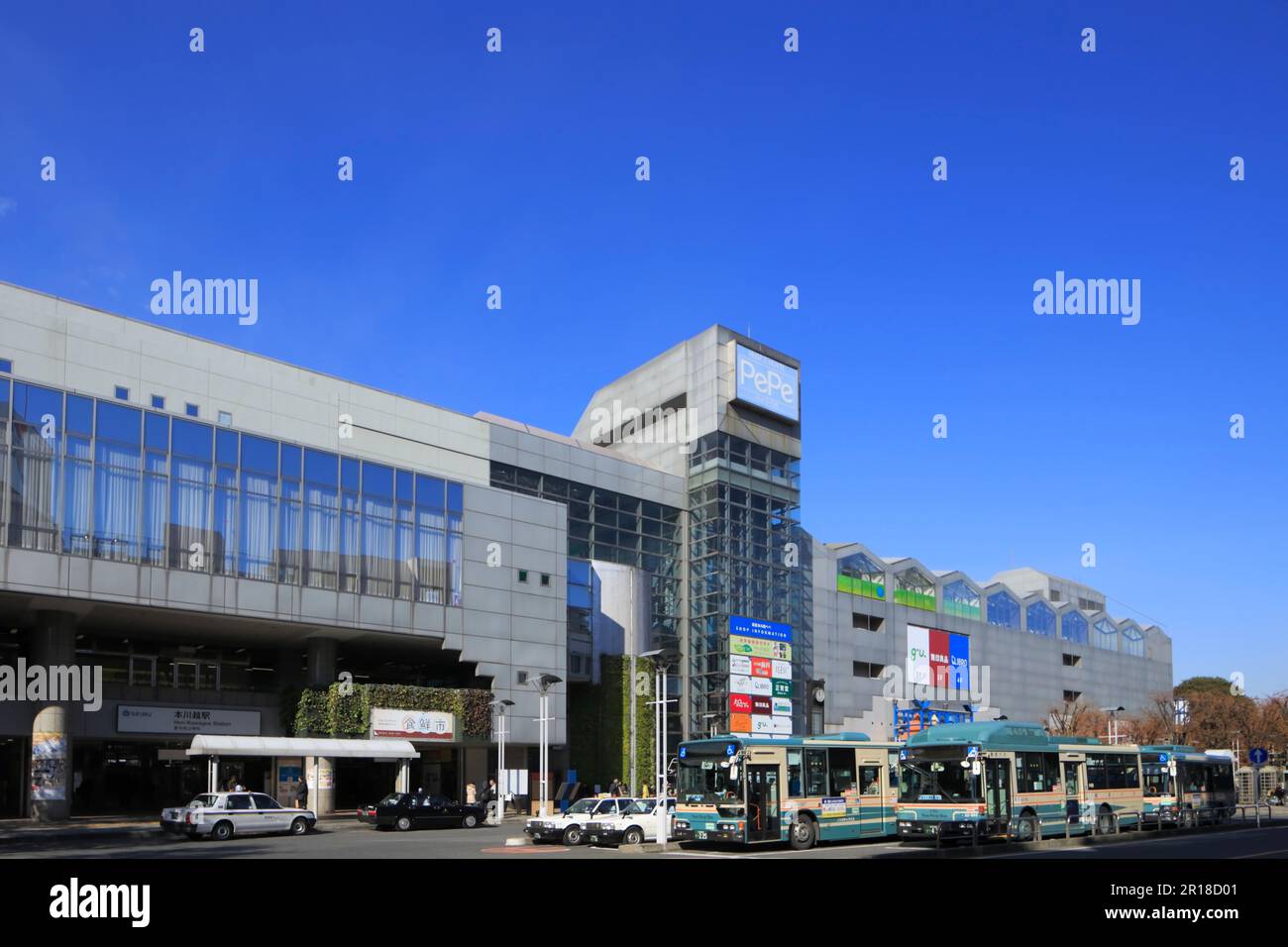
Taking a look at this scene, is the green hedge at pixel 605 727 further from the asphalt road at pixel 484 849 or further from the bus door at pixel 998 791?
the bus door at pixel 998 791

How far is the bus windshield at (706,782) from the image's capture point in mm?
32031

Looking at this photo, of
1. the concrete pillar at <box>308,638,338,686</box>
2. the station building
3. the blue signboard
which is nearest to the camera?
the station building

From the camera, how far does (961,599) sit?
328 feet

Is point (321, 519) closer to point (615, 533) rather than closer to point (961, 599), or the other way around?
point (615, 533)

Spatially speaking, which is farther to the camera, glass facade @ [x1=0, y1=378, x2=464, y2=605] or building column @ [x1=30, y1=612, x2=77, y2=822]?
building column @ [x1=30, y1=612, x2=77, y2=822]

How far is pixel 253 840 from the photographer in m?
37.6

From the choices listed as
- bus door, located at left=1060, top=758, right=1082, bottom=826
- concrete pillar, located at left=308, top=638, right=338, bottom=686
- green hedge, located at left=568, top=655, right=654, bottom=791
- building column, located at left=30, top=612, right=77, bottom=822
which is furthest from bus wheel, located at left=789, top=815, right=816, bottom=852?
green hedge, located at left=568, top=655, right=654, bottom=791

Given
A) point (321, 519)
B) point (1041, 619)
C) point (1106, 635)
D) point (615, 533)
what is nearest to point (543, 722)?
point (321, 519)

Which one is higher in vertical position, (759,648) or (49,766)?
(759,648)

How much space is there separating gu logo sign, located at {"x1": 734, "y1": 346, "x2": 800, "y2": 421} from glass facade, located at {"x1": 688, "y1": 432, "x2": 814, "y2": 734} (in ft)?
9.40

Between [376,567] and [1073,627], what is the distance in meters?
80.2

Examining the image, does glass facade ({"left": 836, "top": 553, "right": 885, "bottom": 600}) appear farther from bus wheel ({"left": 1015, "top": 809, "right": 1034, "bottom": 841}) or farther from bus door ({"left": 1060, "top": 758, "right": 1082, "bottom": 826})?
bus wheel ({"left": 1015, "top": 809, "right": 1034, "bottom": 841})

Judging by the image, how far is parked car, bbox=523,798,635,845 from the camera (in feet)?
117

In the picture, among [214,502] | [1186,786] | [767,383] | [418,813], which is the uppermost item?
[767,383]
